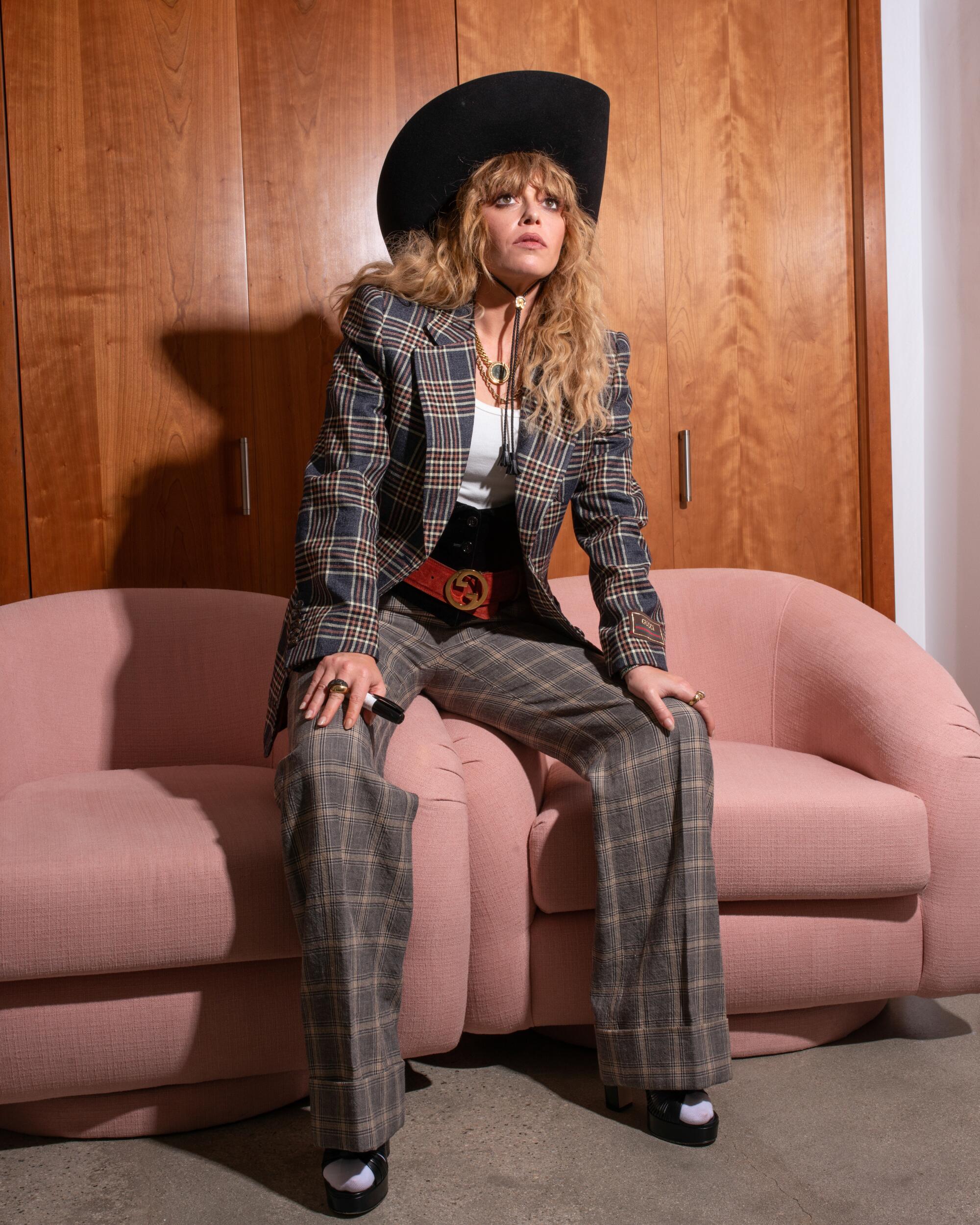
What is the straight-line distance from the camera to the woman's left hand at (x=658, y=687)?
1.55 m

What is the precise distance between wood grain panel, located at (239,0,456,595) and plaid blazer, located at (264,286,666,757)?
24.5 inches

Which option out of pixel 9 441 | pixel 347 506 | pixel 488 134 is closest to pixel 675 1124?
pixel 347 506

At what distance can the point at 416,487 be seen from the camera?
67.1 inches

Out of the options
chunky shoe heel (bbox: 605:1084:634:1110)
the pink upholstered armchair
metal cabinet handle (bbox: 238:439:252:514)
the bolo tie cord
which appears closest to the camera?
the pink upholstered armchair

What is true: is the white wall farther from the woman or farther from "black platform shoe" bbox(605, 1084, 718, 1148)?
"black platform shoe" bbox(605, 1084, 718, 1148)

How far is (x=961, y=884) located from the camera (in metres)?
1.56

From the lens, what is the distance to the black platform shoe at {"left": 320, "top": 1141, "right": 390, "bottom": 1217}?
4.07 ft

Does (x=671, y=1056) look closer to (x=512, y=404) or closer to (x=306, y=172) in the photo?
(x=512, y=404)

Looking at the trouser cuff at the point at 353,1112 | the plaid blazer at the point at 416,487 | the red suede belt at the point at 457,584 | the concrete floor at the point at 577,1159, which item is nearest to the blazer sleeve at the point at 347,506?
the plaid blazer at the point at 416,487

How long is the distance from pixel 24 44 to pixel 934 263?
2.13 meters

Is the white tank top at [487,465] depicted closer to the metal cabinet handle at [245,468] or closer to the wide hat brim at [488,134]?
the wide hat brim at [488,134]

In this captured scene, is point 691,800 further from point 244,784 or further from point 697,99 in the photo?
point 697,99

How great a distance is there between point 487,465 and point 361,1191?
3.47 feet

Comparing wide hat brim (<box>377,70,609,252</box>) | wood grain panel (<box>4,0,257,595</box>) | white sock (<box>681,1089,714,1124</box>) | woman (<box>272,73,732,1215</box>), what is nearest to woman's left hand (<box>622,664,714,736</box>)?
woman (<box>272,73,732,1215</box>)
